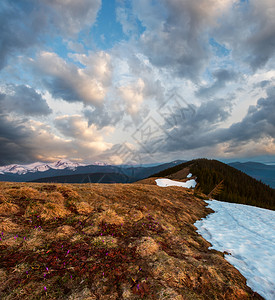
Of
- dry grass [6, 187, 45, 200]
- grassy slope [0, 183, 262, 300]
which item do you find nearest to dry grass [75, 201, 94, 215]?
grassy slope [0, 183, 262, 300]

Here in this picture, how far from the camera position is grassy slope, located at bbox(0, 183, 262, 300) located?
330 cm

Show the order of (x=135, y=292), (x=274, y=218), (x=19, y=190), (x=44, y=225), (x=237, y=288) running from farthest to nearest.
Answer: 1. (x=274, y=218)
2. (x=19, y=190)
3. (x=44, y=225)
4. (x=237, y=288)
5. (x=135, y=292)

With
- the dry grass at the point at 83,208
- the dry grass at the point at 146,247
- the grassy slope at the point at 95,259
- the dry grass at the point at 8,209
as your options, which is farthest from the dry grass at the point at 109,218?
the dry grass at the point at 8,209

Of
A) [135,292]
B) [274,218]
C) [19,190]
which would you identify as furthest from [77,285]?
[274,218]

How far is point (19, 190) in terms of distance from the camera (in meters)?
7.49

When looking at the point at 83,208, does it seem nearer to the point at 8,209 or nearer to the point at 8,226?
the point at 8,226

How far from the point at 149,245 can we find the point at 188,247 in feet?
6.38

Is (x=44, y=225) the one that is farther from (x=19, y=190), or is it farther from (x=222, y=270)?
(x=222, y=270)

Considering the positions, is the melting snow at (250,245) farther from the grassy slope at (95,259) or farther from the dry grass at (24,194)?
the dry grass at (24,194)

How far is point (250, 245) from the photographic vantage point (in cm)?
699

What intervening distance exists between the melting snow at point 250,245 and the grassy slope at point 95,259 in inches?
22.6

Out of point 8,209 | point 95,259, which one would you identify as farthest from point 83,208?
point 95,259

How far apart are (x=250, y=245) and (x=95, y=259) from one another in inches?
297

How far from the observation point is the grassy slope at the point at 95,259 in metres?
3.30
